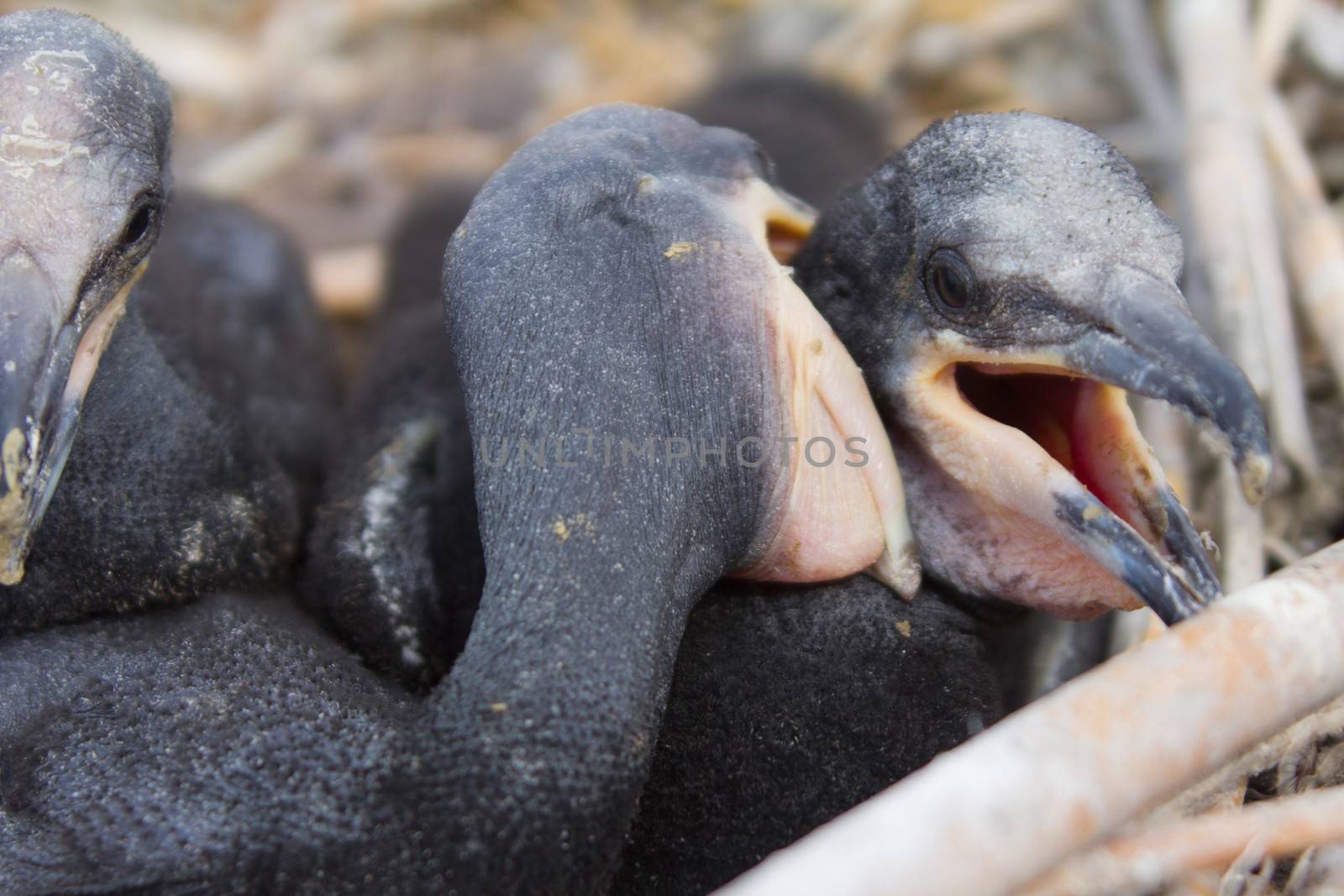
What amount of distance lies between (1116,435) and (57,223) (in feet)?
3.88

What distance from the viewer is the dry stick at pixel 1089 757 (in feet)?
3.16

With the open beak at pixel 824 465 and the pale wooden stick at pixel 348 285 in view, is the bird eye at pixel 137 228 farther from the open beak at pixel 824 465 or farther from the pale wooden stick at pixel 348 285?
the pale wooden stick at pixel 348 285

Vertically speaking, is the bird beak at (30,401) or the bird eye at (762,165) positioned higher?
the bird eye at (762,165)

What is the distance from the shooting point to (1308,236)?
84.4 inches

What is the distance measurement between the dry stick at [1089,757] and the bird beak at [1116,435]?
10 centimetres

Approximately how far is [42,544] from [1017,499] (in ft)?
3.71

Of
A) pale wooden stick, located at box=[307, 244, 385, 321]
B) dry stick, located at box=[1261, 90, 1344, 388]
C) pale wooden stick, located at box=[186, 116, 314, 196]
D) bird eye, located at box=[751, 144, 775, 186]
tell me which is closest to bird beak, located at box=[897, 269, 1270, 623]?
bird eye, located at box=[751, 144, 775, 186]

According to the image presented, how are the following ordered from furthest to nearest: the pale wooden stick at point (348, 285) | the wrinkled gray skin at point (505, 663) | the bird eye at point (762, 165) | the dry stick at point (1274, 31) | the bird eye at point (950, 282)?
the pale wooden stick at point (348, 285)
the dry stick at point (1274, 31)
the bird eye at point (762, 165)
the bird eye at point (950, 282)
the wrinkled gray skin at point (505, 663)

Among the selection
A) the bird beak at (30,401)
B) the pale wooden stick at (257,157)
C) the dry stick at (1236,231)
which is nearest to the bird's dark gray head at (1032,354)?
the dry stick at (1236,231)

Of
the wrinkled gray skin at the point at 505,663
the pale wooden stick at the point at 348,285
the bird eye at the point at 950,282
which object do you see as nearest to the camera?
the wrinkled gray skin at the point at 505,663

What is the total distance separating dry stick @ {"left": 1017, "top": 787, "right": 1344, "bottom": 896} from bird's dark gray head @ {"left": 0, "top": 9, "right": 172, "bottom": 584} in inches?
40.9

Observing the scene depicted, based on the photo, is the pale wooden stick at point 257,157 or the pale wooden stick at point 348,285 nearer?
the pale wooden stick at point 348,285

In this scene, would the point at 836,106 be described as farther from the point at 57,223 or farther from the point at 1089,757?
the point at 1089,757

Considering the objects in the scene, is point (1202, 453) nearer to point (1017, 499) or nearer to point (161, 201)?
point (1017, 499)
